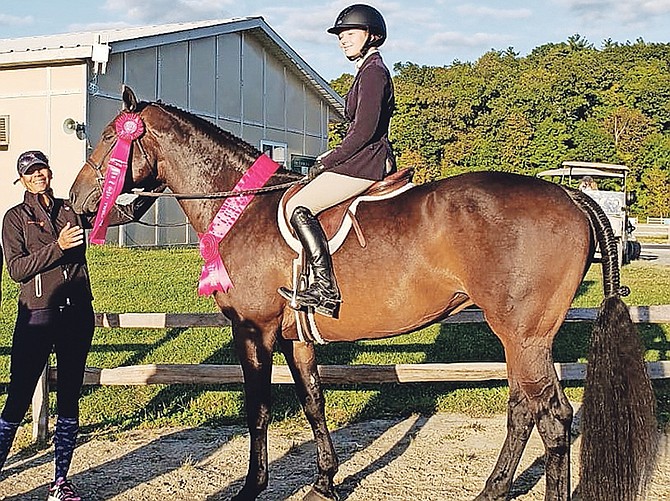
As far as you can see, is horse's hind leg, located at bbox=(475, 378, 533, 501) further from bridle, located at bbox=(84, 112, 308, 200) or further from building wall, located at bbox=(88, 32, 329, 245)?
building wall, located at bbox=(88, 32, 329, 245)

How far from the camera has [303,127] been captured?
26922mm

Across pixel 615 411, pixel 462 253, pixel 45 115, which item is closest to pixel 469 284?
pixel 462 253

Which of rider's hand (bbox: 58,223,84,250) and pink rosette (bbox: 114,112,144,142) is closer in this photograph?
rider's hand (bbox: 58,223,84,250)

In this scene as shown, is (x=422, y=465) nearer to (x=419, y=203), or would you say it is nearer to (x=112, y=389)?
(x=419, y=203)

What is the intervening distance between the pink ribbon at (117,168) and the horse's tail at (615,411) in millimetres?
2906

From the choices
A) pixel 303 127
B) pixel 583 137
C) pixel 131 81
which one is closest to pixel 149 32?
pixel 131 81

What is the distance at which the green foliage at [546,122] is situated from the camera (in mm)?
38875

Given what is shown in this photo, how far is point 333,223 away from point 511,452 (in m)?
1.82

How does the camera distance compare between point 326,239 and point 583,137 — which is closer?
point 326,239

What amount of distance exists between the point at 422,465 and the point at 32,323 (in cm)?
283

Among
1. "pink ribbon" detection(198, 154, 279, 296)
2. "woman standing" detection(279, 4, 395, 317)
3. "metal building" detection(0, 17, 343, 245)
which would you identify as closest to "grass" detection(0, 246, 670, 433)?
"pink ribbon" detection(198, 154, 279, 296)

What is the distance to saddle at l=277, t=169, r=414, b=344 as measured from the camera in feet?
15.0

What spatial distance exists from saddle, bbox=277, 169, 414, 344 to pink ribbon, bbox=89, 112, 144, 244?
1.07m

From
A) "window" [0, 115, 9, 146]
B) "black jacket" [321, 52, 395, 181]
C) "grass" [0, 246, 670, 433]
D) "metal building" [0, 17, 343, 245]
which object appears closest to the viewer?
"black jacket" [321, 52, 395, 181]
